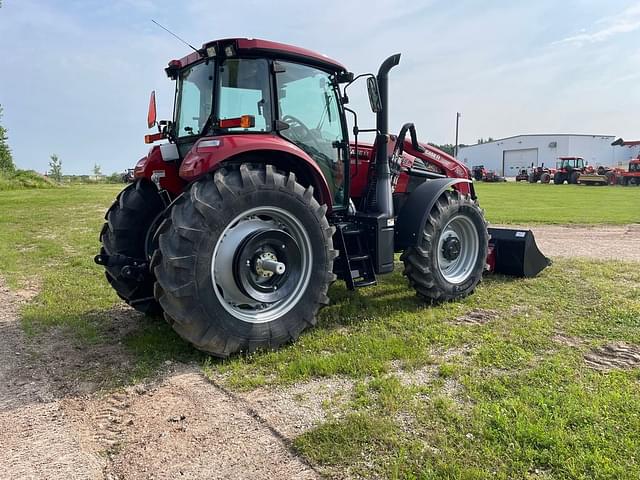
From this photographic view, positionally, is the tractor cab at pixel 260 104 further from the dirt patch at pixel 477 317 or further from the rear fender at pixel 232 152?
the dirt patch at pixel 477 317

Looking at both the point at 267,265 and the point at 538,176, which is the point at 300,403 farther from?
the point at 538,176

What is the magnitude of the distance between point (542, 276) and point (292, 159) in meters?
4.01

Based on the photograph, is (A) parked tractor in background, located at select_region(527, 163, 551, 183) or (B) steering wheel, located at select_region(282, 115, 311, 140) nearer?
(B) steering wheel, located at select_region(282, 115, 311, 140)

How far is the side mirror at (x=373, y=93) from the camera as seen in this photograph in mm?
4902

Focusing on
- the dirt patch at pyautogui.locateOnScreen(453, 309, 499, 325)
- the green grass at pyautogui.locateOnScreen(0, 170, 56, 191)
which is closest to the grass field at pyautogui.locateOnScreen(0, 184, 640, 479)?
the dirt patch at pyautogui.locateOnScreen(453, 309, 499, 325)

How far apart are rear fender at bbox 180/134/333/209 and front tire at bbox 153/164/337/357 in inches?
4.4

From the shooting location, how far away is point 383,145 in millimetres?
5359

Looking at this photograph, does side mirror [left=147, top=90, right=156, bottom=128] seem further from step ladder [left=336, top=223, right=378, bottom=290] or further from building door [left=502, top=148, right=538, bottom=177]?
building door [left=502, top=148, right=538, bottom=177]

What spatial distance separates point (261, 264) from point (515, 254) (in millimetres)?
3856

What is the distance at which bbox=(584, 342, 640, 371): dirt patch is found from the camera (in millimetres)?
3754

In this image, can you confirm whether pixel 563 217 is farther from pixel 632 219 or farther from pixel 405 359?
pixel 405 359

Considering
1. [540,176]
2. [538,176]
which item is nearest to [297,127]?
[540,176]

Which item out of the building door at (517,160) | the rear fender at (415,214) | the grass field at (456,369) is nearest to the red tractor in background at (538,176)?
the building door at (517,160)

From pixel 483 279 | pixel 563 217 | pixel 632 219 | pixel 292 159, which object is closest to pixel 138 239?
pixel 292 159
